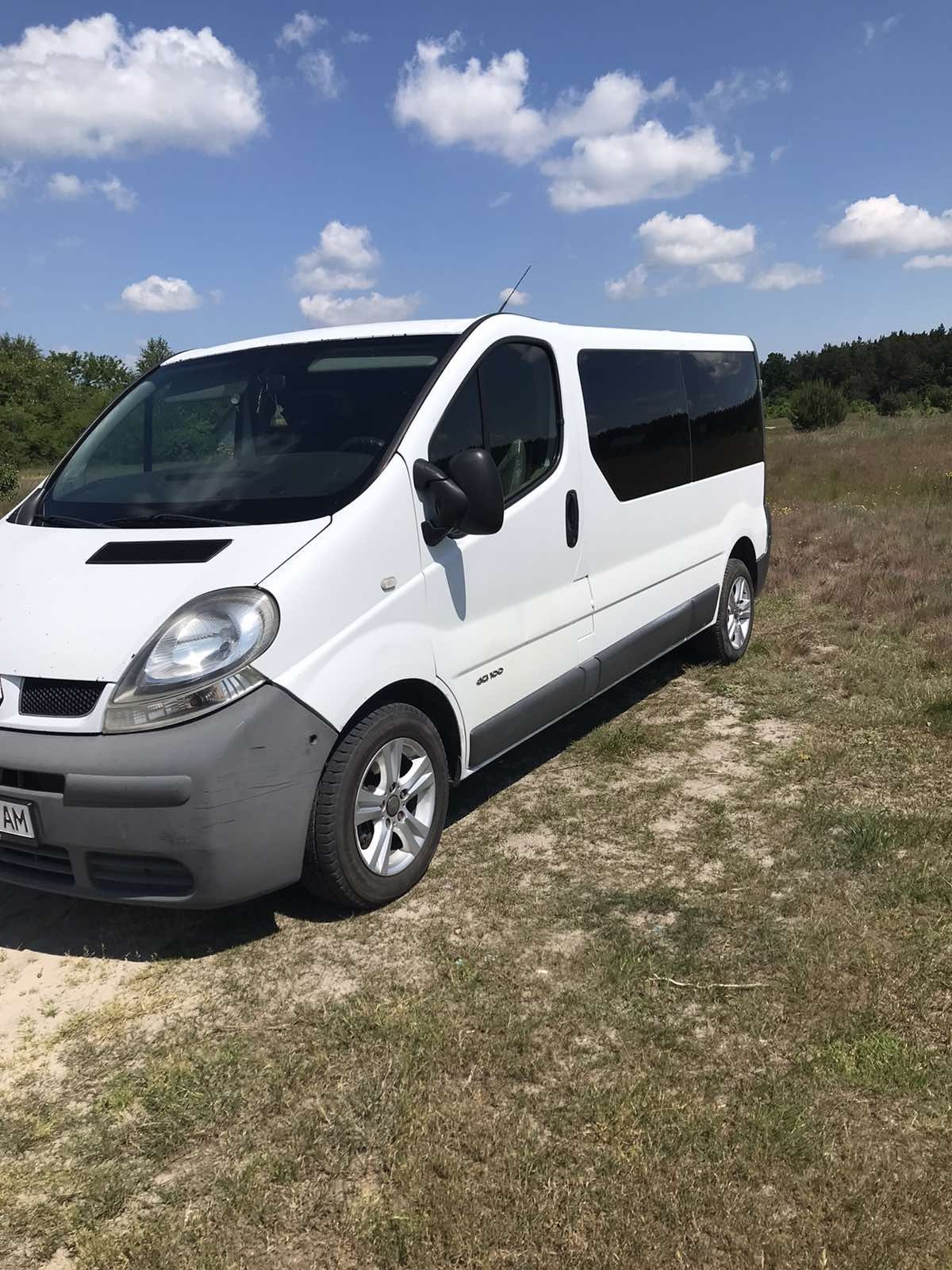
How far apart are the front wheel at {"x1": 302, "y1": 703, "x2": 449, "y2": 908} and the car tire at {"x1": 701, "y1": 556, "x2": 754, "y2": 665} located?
3.34m

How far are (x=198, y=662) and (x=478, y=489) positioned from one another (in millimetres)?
1213

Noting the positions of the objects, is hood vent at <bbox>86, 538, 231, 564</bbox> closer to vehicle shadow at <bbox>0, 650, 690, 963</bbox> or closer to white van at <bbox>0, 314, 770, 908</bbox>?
white van at <bbox>0, 314, 770, 908</bbox>

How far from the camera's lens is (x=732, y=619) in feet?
22.3

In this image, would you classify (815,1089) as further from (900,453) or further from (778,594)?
(900,453)

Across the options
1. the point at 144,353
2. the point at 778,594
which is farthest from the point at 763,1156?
the point at 144,353

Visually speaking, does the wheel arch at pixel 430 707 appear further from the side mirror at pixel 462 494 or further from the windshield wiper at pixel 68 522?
the windshield wiper at pixel 68 522

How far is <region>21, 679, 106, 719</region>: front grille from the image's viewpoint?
A: 3.04 m

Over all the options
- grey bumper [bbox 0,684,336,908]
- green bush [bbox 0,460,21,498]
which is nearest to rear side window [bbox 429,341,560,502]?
grey bumper [bbox 0,684,336,908]

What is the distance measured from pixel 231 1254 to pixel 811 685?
5.03 m

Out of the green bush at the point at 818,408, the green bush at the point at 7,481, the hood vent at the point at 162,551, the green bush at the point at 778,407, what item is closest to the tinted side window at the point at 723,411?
the hood vent at the point at 162,551

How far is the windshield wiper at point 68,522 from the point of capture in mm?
3740

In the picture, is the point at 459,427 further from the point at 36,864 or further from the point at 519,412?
the point at 36,864

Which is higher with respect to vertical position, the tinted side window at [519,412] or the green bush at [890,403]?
the green bush at [890,403]

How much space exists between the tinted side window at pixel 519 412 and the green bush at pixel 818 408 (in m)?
38.5
